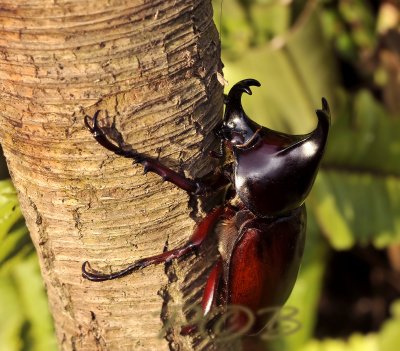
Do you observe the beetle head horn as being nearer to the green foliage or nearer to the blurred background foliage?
the green foliage

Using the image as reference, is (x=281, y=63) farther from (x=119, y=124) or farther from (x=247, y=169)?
(x=119, y=124)

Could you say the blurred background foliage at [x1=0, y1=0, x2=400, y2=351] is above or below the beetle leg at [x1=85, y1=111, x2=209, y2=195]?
above

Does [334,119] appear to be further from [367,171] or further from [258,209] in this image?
[258,209]

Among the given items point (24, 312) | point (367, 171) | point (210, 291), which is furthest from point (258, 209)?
point (367, 171)

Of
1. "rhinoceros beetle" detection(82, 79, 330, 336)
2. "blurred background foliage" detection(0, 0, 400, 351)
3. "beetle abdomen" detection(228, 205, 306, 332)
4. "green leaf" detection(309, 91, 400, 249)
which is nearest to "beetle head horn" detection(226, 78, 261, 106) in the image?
"rhinoceros beetle" detection(82, 79, 330, 336)

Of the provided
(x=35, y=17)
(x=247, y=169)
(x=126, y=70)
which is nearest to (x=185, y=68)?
(x=126, y=70)
